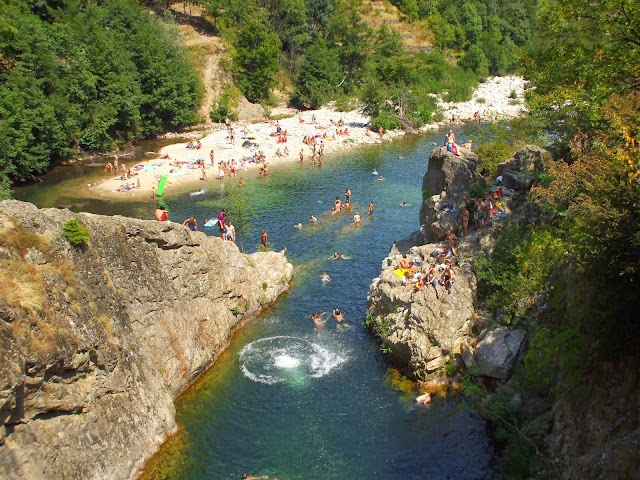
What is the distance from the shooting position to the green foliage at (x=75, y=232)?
1862 centimetres

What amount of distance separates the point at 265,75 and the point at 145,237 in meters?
57.3

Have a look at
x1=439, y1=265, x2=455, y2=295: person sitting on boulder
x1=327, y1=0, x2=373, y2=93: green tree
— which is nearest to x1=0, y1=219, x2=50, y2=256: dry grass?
x1=439, y1=265, x2=455, y2=295: person sitting on boulder

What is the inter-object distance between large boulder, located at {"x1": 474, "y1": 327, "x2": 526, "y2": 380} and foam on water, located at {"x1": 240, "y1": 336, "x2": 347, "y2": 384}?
587cm

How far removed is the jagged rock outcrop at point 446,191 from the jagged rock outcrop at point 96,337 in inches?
471

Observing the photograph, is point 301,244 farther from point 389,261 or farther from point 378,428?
point 378,428

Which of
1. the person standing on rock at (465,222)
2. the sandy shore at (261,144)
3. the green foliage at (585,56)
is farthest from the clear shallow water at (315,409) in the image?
the sandy shore at (261,144)

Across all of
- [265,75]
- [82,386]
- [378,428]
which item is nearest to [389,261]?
[378,428]

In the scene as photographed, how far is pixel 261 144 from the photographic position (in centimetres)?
6056

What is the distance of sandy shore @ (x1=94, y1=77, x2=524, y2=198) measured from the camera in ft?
163

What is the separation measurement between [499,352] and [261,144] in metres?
43.3

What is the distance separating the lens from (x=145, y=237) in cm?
2284

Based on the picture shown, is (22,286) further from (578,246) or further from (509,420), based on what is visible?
(509,420)

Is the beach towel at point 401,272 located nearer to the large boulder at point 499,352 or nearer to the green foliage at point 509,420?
the large boulder at point 499,352

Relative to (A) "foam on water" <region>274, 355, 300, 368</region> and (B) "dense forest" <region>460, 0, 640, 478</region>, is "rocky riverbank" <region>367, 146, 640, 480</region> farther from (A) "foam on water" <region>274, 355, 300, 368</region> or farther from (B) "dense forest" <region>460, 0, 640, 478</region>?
(A) "foam on water" <region>274, 355, 300, 368</region>
